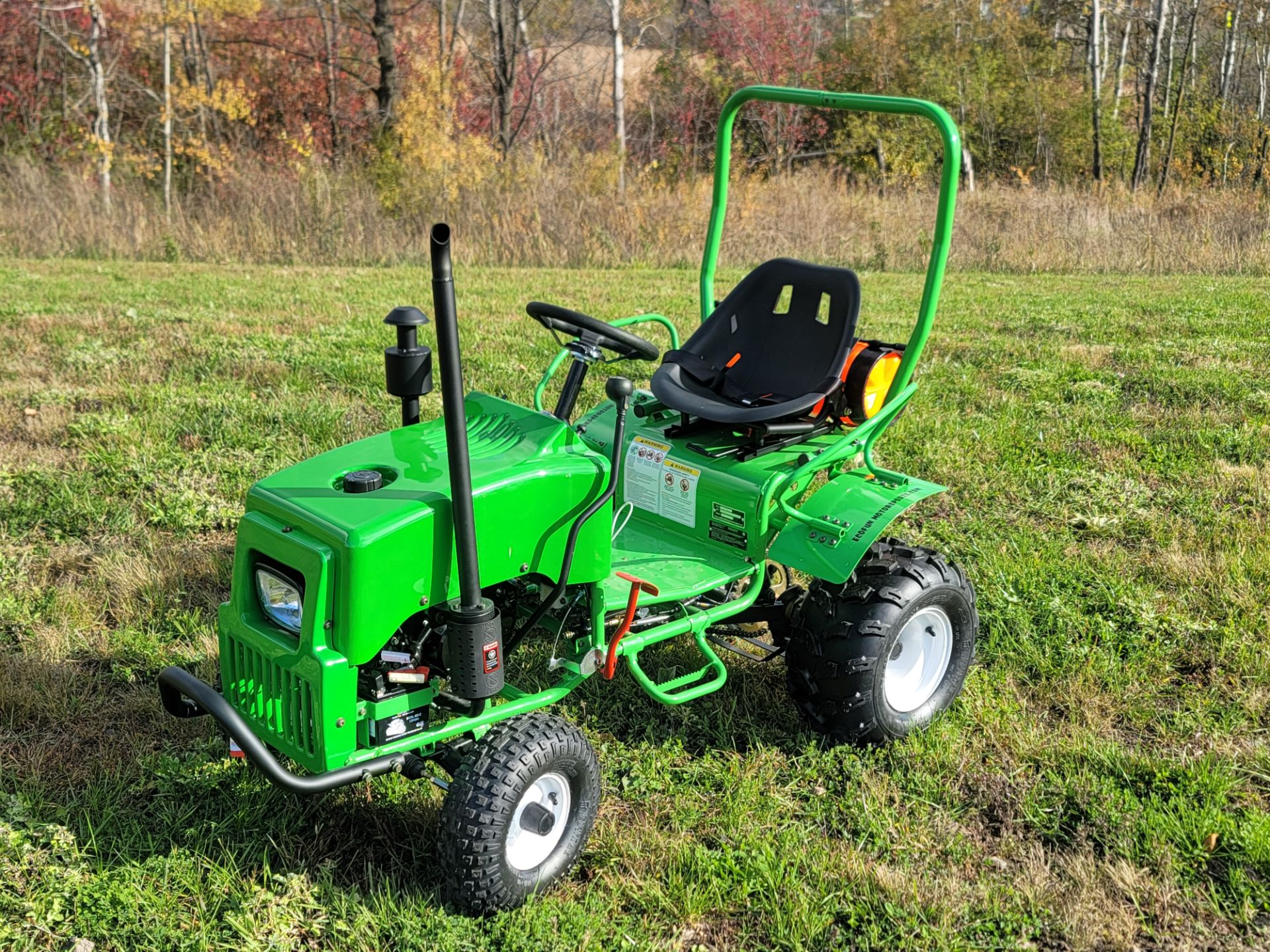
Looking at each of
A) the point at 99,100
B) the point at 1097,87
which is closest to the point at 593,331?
the point at 99,100

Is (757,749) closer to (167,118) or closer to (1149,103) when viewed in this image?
(167,118)

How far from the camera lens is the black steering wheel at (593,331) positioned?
2713mm

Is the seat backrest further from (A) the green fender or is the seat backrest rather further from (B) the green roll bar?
(A) the green fender

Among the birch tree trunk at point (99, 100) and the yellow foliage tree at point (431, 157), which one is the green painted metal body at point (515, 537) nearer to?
the yellow foliage tree at point (431, 157)

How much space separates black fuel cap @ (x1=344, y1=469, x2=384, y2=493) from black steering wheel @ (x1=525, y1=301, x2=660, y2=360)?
0.58 meters

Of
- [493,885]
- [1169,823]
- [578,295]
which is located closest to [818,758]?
[1169,823]

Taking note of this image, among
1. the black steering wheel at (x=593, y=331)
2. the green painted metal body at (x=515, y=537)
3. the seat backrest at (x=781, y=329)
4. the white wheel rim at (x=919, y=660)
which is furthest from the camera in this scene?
the seat backrest at (x=781, y=329)

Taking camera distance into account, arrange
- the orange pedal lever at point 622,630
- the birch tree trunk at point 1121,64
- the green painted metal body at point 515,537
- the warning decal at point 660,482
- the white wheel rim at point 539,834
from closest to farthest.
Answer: the green painted metal body at point 515,537
the white wheel rim at point 539,834
the orange pedal lever at point 622,630
the warning decal at point 660,482
the birch tree trunk at point 1121,64

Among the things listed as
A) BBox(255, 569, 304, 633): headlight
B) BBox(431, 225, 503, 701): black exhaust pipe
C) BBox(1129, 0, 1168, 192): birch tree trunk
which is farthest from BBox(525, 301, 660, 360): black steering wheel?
BBox(1129, 0, 1168, 192): birch tree trunk

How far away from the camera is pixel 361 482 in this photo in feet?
7.80

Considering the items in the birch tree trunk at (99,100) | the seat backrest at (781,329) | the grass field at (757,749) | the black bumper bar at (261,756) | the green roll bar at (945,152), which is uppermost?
the birch tree trunk at (99,100)

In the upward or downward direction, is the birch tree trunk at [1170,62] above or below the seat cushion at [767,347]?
above

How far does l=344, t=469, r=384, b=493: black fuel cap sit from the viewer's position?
2.38 metres

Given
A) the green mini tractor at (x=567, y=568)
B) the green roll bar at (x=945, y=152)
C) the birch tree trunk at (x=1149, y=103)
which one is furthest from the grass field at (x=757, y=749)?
the birch tree trunk at (x=1149, y=103)
